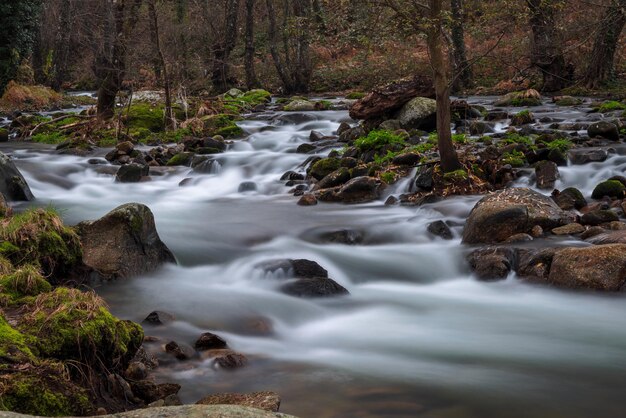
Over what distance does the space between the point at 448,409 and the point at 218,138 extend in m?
14.4

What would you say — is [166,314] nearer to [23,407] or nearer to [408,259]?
[23,407]

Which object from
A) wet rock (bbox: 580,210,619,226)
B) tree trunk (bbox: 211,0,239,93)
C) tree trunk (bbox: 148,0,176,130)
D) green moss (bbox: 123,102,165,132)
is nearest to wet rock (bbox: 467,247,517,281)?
wet rock (bbox: 580,210,619,226)

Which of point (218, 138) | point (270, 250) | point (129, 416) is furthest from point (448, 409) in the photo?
point (218, 138)

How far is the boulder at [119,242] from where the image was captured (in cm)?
773

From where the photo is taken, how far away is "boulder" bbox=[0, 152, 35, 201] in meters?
11.4

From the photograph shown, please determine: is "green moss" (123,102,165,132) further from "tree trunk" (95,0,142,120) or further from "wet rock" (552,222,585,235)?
"wet rock" (552,222,585,235)

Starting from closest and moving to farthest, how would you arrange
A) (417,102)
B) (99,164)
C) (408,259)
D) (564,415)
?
1. (564,415)
2. (408,259)
3. (99,164)
4. (417,102)

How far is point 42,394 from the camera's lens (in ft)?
12.6

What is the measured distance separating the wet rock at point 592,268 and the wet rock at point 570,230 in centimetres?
136

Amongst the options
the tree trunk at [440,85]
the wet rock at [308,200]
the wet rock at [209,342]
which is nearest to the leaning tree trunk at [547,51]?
the tree trunk at [440,85]

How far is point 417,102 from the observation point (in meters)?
17.5

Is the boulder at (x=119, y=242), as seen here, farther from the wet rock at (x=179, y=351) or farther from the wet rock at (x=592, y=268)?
the wet rock at (x=592, y=268)

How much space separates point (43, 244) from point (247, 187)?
7.92m

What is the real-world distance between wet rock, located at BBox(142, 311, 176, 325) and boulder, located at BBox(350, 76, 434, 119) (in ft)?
38.6
